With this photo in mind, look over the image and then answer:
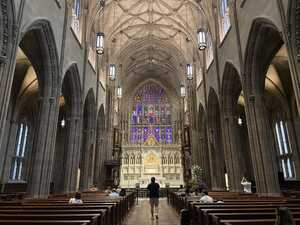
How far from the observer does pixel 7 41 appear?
844cm

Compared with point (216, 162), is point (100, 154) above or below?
above

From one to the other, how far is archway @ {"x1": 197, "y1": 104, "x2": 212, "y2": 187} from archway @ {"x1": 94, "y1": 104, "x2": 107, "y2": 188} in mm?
9884

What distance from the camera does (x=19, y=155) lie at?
2248 centimetres

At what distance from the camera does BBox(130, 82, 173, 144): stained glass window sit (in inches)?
1483

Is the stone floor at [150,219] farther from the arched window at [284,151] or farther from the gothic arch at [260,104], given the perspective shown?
the arched window at [284,151]

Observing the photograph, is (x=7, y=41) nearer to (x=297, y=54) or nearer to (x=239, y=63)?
(x=297, y=54)

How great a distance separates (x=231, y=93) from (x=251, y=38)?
5.47m

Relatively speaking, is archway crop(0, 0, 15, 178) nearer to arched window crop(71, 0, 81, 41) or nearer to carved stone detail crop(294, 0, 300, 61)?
arched window crop(71, 0, 81, 41)

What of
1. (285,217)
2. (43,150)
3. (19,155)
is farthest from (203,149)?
(285,217)

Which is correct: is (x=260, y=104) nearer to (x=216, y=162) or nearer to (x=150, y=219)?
(x=150, y=219)

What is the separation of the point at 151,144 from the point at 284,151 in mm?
18113

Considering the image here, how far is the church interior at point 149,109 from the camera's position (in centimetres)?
831

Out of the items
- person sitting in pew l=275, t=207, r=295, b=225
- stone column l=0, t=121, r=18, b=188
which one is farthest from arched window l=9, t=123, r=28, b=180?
person sitting in pew l=275, t=207, r=295, b=225

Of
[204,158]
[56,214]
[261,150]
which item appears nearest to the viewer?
[56,214]
